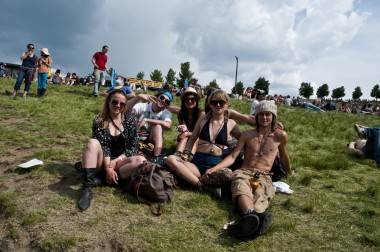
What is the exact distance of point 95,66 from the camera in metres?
16.3

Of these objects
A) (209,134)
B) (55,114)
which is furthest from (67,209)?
(55,114)

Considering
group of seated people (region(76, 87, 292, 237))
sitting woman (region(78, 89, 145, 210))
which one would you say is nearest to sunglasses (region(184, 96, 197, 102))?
group of seated people (region(76, 87, 292, 237))

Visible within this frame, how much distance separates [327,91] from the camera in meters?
92.9

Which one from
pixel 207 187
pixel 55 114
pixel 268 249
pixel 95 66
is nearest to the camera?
pixel 268 249

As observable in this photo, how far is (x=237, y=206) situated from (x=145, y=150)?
2.38 metres

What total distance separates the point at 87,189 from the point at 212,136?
215cm

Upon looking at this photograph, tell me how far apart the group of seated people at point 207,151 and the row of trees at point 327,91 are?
8772 cm

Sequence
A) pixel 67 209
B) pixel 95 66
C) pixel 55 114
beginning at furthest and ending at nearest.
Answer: pixel 95 66
pixel 55 114
pixel 67 209

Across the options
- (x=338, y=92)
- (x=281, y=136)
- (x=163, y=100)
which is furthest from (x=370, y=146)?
(x=338, y=92)

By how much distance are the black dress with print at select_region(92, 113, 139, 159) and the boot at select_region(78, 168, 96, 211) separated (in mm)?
413

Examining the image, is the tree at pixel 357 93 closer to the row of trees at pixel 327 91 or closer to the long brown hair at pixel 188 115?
the row of trees at pixel 327 91

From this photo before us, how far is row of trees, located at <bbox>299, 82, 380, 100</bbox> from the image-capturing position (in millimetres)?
90062

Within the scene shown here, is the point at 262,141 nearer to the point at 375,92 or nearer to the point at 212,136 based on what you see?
the point at 212,136

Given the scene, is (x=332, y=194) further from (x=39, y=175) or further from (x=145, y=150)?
(x=39, y=175)
